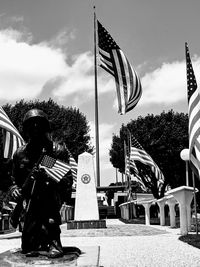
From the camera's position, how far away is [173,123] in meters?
40.4

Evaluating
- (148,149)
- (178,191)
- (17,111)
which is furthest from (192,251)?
(148,149)

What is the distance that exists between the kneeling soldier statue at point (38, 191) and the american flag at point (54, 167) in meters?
0.07

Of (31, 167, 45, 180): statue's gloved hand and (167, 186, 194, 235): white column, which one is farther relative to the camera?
(167, 186, 194, 235): white column

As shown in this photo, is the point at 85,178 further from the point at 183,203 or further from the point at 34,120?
the point at 34,120

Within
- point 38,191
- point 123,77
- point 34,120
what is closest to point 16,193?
point 38,191

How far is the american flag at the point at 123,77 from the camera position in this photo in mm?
18531

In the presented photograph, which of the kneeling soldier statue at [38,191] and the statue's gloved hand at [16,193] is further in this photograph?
the statue's gloved hand at [16,193]

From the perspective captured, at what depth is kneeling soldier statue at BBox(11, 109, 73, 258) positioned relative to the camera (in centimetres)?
385

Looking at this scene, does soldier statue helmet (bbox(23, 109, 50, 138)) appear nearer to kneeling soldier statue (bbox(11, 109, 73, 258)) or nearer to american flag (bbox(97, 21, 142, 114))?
kneeling soldier statue (bbox(11, 109, 73, 258))

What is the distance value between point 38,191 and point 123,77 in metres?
15.1

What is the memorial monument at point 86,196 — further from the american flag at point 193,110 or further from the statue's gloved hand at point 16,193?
the statue's gloved hand at point 16,193

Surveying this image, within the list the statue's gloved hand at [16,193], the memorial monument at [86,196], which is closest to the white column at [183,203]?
the memorial monument at [86,196]

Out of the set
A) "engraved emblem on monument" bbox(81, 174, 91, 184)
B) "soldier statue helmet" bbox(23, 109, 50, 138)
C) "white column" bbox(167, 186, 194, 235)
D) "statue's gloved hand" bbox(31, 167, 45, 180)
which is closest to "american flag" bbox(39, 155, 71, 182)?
"statue's gloved hand" bbox(31, 167, 45, 180)

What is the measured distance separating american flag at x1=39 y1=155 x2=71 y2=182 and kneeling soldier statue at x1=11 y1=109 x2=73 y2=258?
0.24 feet
